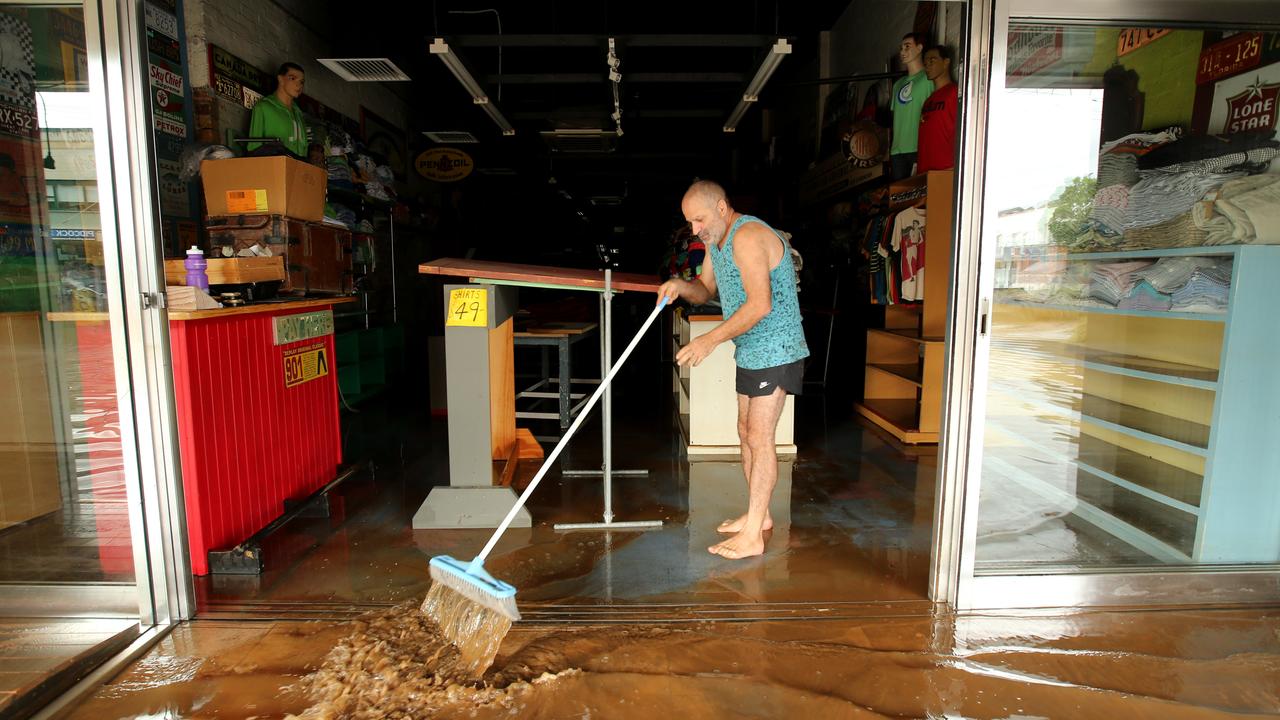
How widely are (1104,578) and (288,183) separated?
5477 millimetres

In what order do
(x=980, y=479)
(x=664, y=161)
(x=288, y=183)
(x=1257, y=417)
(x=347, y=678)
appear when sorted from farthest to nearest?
(x=664, y=161) < (x=288, y=183) < (x=1257, y=417) < (x=980, y=479) < (x=347, y=678)

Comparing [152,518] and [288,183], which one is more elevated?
[288,183]

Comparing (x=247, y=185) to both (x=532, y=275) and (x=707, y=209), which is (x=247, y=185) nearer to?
(x=532, y=275)

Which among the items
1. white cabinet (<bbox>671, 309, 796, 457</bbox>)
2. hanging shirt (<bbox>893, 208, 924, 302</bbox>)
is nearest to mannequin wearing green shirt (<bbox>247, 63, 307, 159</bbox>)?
white cabinet (<bbox>671, 309, 796, 457</bbox>)

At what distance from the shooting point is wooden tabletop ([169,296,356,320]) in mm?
2730

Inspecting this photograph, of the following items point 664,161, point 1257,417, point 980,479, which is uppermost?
point 664,161

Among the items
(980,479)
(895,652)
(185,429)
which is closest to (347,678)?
(185,429)

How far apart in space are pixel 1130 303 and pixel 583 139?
604 cm

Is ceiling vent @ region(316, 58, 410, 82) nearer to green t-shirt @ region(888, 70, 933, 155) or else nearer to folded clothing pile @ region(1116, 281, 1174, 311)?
green t-shirt @ region(888, 70, 933, 155)

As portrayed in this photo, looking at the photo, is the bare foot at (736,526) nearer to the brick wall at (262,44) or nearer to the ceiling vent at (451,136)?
the brick wall at (262,44)

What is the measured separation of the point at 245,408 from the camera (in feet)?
10.6

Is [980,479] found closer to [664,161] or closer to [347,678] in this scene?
[347,678]

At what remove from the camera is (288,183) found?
16.2ft

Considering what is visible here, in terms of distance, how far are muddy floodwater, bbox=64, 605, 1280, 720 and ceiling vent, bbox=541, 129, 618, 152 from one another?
5.71m
